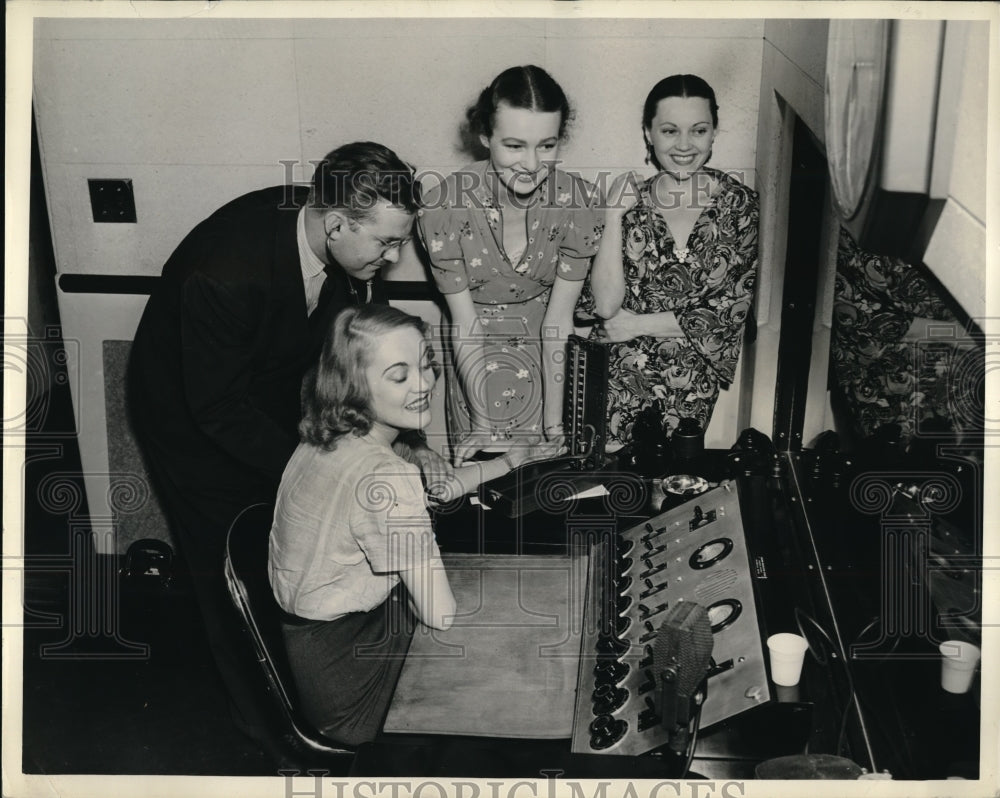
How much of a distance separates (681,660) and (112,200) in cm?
216

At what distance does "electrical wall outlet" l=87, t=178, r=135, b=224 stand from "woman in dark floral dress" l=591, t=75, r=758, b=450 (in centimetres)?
135

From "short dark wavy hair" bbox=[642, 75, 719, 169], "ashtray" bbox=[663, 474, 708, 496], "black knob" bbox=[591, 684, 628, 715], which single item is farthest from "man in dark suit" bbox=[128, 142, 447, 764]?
"black knob" bbox=[591, 684, 628, 715]

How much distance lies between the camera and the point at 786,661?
5.82 ft

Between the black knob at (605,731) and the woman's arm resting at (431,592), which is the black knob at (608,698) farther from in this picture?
the woman's arm resting at (431,592)

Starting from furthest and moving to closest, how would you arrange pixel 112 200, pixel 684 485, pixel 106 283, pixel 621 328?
pixel 106 283, pixel 112 200, pixel 621 328, pixel 684 485

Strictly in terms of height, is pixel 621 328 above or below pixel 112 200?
below

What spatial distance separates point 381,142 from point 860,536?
1562 millimetres

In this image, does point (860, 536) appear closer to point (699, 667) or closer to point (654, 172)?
point (699, 667)

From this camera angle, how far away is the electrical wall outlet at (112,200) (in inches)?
114

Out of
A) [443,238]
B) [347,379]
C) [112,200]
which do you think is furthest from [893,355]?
[112,200]

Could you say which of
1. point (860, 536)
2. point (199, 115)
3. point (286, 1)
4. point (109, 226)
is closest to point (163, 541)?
point (109, 226)

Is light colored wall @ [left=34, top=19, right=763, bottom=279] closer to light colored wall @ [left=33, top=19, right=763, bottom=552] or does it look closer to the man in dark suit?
light colored wall @ [left=33, top=19, right=763, bottom=552]

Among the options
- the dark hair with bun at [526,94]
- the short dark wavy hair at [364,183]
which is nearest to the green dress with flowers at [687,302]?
the dark hair with bun at [526,94]

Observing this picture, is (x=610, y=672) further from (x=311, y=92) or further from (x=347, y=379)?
(x=311, y=92)
